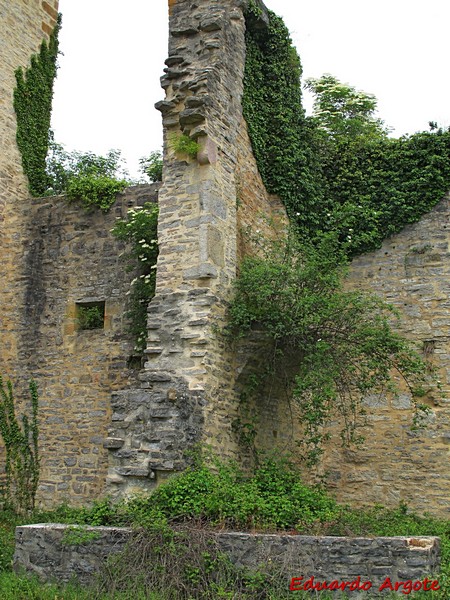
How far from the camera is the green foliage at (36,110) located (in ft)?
39.9

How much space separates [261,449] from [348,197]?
4.30m

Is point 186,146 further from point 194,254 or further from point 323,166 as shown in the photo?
point 323,166

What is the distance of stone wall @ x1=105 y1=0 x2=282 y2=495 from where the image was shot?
25.7 feet

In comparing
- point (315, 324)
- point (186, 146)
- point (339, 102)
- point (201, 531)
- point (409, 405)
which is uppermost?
point (339, 102)

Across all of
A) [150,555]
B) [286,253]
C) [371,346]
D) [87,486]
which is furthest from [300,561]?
[87,486]

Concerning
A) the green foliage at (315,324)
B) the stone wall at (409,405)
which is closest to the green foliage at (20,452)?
the green foliage at (315,324)

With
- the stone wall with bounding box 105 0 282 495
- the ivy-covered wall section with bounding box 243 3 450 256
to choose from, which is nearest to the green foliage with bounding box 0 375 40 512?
the stone wall with bounding box 105 0 282 495

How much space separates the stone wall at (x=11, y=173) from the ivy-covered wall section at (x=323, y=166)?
13.4 feet

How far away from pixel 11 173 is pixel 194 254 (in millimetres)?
4751

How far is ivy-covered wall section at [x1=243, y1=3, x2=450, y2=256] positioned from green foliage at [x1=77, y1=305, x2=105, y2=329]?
319 cm

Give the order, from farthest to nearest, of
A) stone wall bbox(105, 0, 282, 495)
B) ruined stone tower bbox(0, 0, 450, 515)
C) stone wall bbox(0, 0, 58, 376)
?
1. stone wall bbox(0, 0, 58, 376)
2. ruined stone tower bbox(0, 0, 450, 515)
3. stone wall bbox(105, 0, 282, 495)

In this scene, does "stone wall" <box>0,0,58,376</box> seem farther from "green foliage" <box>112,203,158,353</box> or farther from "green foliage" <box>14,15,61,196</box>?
"green foliage" <box>112,203,158,353</box>

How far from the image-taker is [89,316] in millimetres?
10977
